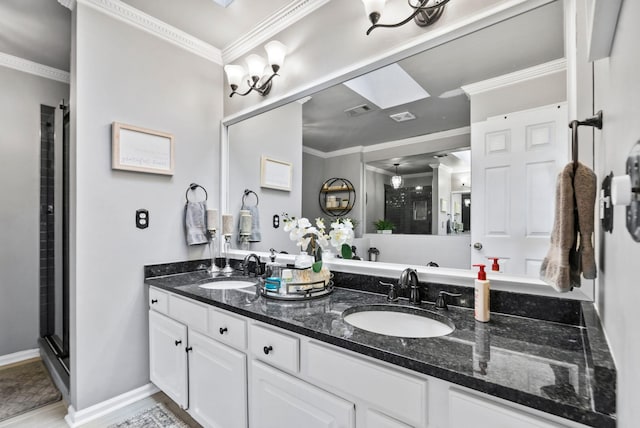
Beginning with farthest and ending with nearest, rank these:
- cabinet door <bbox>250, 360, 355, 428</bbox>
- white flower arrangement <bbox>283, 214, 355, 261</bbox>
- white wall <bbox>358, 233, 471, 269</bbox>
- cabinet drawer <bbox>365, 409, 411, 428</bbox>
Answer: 1. white flower arrangement <bbox>283, 214, 355, 261</bbox>
2. white wall <bbox>358, 233, 471, 269</bbox>
3. cabinet door <bbox>250, 360, 355, 428</bbox>
4. cabinet drawer <bbox>365, 409, 411, 428</bbox>

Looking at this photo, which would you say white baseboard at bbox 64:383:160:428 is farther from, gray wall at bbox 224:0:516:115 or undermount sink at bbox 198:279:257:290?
gray wall at bbox 224:0:516:115

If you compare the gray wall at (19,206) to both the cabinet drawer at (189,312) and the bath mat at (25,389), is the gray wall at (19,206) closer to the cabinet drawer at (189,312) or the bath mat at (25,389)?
the bath mat at (25,389)

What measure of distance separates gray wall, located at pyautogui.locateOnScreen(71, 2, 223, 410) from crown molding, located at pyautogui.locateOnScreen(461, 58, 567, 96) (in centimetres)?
194

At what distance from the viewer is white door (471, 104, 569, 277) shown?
119 cm

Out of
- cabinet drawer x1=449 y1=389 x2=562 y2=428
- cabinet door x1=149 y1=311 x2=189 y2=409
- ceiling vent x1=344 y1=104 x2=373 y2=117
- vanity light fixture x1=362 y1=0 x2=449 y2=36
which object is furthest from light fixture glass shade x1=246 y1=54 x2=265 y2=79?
cabinet drawer x1=449 y1=389 x2=562 y2=428

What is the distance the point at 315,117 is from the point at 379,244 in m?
0.93

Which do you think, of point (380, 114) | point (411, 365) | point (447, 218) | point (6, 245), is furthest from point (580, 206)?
point (6, 245)

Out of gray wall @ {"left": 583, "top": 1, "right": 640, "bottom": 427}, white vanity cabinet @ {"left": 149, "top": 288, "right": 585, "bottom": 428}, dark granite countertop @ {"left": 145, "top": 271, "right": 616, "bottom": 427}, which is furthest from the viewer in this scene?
white vanity cabinet @ {"left": 149, "top": 288, "right": 585, "bottom": 428}

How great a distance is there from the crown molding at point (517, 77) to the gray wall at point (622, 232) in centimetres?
46

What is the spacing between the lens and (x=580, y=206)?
75 centimetres

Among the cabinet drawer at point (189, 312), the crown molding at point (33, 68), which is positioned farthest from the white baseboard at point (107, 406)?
the crown molding at point (33, 68)

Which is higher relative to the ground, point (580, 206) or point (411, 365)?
point (580, 206)

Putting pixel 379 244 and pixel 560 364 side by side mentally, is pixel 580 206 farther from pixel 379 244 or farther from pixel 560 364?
pixel 379 244

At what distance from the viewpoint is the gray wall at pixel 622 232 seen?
474mm
